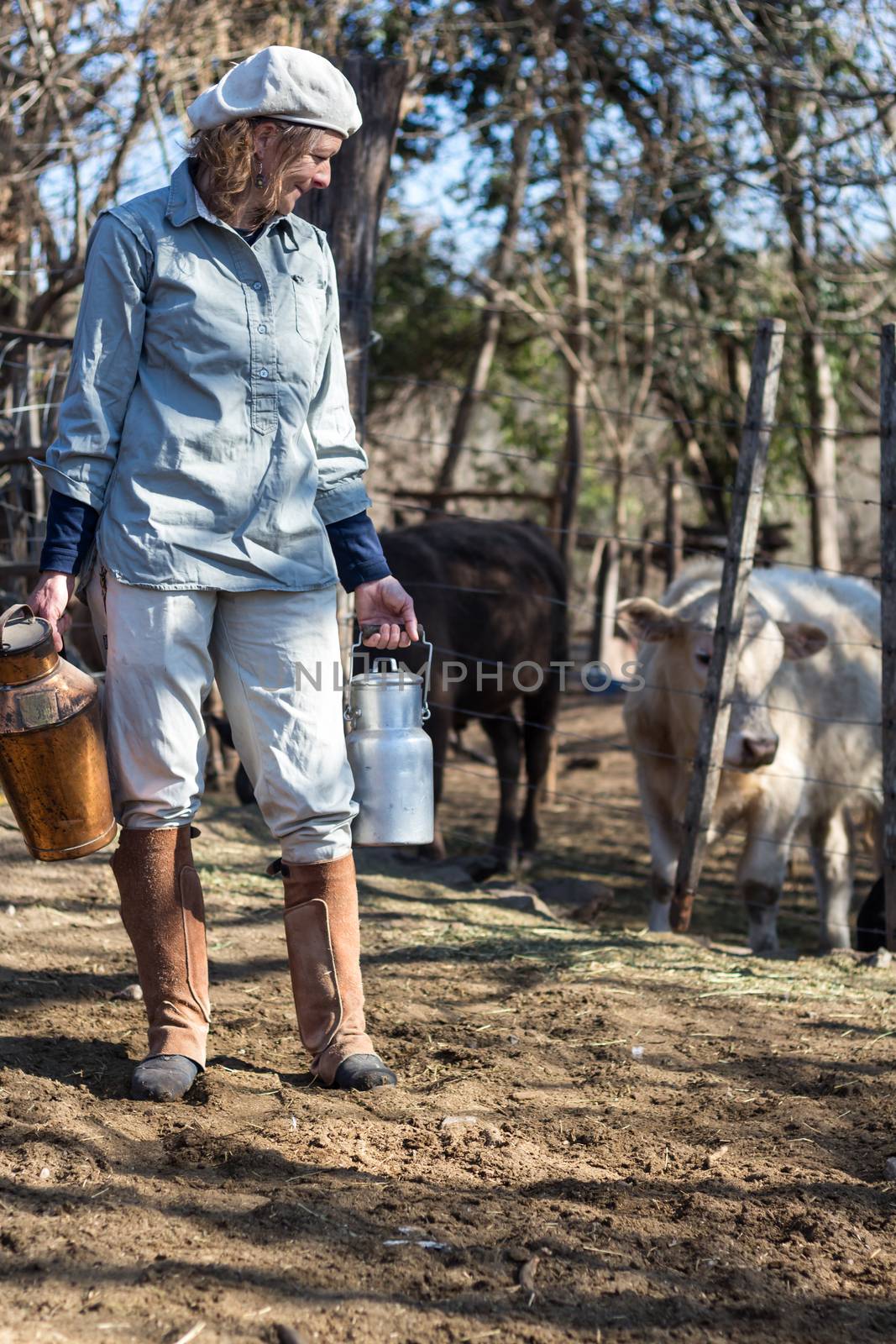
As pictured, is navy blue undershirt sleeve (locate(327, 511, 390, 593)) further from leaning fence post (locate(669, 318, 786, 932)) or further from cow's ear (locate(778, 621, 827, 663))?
cow's ear (locate(778, 621, 827, 663))

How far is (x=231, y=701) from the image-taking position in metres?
2.73

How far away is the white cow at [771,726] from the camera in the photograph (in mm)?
5559

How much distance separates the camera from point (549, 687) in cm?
820

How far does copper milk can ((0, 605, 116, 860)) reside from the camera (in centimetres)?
251

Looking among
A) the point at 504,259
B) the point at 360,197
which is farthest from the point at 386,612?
the point at 504,259

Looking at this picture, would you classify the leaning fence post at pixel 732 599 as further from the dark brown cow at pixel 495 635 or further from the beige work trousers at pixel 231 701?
the beige work trousers at pixel 231 701

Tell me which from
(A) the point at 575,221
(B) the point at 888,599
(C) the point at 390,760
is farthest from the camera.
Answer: (A) the point at 575,221

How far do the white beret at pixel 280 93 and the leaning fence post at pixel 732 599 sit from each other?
2.35 metres

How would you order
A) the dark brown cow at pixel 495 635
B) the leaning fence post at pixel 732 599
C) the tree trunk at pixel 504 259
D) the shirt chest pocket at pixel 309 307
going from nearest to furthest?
the shirt chest pocket at pixel 309 307
the leaning fence post at pixel 732 599
the dark brown cow at pixel 495 635
the tree trunk at pixel 504 259

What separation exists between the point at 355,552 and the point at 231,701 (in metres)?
0.45

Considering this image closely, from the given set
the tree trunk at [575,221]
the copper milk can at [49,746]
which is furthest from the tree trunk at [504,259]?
the copper milk can at [49,746]

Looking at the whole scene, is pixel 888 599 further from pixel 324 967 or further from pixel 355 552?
pixel 324 967

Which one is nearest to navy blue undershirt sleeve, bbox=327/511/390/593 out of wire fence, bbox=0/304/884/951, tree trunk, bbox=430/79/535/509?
wire fence, bbox=0/304/884/951

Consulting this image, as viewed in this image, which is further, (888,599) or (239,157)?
(888,599)
